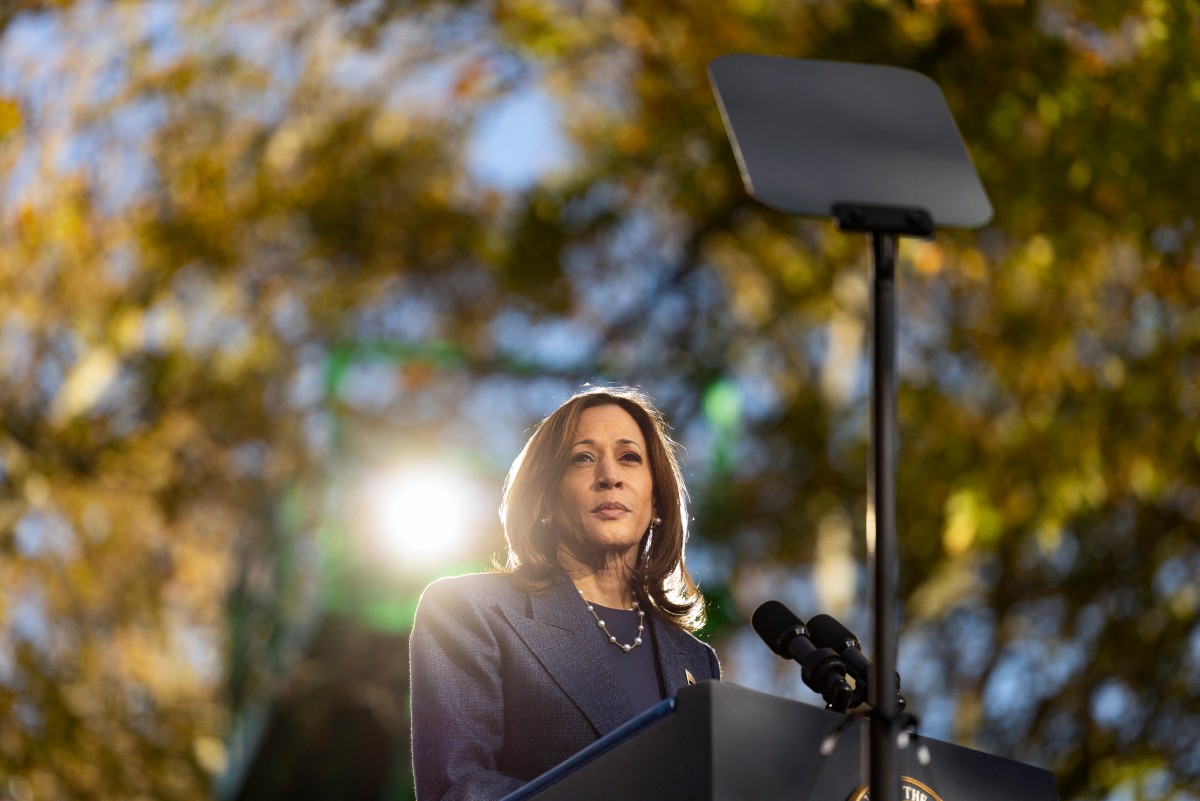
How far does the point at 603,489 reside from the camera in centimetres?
231

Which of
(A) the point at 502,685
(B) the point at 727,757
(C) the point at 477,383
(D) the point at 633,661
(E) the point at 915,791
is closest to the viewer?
(B) the point at 727,757

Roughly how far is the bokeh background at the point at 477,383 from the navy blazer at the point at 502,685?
5066mm

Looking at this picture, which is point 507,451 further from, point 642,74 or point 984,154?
point 984,154

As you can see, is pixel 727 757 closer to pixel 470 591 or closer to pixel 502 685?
pixel 502 685

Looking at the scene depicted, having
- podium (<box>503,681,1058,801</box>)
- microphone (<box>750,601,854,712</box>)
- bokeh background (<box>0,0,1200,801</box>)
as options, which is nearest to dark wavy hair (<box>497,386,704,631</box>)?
microphone (<box>750,601,854,712</box>)

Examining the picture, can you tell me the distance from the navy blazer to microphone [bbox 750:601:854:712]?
30 centimetres

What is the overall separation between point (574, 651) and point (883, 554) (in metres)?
0.63

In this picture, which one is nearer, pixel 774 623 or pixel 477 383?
pixel 774 623

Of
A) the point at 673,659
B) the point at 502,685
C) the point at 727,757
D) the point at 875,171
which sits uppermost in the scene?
the point at 875,171

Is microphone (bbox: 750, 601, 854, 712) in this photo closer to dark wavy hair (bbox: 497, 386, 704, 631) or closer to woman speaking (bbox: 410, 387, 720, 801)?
woman speaking (bbox: 410, 387, 720, 801)

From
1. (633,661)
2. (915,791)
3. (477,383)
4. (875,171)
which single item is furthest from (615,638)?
(477,383)

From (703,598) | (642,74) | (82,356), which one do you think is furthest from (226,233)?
(703,598)

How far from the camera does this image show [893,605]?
1.73 meters

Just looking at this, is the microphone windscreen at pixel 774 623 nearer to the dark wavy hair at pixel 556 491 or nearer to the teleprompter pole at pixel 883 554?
the teleprompter pole at pixel 883 554
